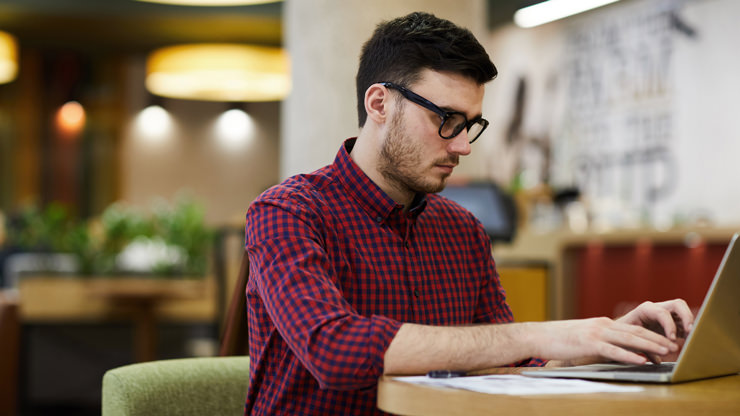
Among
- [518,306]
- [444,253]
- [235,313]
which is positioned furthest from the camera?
[518,306]

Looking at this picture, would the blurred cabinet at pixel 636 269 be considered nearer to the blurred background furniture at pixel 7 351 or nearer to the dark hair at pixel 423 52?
the blurred background furniture at pixel 7 351

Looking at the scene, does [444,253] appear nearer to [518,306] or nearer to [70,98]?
[518,306]

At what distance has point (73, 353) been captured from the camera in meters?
5.89

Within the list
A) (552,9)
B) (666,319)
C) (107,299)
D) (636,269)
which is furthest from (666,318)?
(552,9)

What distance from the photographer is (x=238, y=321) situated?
1857 millimetres

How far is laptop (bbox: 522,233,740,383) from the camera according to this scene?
1120 millimetres

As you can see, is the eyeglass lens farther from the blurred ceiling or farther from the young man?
the blurred ceiling

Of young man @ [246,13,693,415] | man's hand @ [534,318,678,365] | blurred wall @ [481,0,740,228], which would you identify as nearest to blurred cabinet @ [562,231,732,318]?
blurred wall @ [481,0,740,228]

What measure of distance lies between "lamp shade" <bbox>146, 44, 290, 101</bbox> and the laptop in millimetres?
9028

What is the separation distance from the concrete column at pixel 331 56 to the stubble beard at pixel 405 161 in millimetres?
2087

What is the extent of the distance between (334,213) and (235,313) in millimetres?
430

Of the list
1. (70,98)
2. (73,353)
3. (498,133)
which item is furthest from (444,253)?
(70,98)

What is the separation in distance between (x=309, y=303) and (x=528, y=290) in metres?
2.62

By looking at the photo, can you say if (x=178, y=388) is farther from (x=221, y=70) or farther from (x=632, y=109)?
(x=221, y=70)
